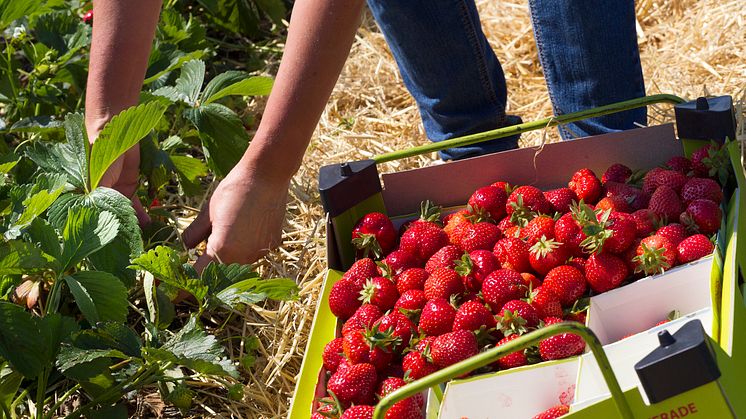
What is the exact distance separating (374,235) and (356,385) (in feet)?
1.24

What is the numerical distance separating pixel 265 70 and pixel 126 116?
53.7 inches

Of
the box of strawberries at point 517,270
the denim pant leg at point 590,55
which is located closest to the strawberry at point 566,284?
the box of strawberries at point 517,270

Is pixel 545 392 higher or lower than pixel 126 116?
lower

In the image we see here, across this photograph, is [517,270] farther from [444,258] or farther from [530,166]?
[530,166]

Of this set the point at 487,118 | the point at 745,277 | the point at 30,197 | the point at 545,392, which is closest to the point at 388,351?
the point at 545,392

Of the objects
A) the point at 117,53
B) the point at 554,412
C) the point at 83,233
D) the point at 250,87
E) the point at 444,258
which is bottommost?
the point at 554,412

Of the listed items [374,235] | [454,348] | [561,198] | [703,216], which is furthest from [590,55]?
[454,348]

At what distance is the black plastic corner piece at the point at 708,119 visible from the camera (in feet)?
4.93

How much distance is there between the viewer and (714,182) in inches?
57.9

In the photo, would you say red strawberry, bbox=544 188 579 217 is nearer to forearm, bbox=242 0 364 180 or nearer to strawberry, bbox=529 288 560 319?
strawberry, bbox=529 288 560 319

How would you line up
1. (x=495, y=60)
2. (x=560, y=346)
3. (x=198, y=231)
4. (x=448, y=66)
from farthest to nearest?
(x=495, y=60) < (x=448, y=66) < (x=198, y=231) < (x=560, y=346)

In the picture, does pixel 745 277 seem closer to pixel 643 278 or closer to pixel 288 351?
pixel 643 278

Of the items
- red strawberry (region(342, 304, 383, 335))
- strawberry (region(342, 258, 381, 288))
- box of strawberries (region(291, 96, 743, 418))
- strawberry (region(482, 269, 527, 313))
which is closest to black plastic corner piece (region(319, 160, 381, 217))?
box of strawberries (region(291, 96, 743, 418))

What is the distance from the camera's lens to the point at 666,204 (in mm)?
1485
